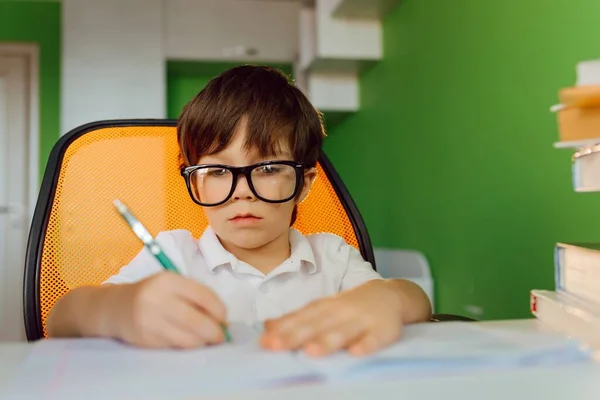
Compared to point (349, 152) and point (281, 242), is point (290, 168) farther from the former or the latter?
point (349, 152)

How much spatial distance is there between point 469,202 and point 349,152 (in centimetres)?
113

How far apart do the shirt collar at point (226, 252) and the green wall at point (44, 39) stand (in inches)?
108

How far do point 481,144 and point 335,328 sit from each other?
108 cm

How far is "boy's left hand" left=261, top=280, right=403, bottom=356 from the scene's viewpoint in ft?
1.11

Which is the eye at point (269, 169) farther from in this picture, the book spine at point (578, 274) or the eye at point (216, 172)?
the book spine at point (578, 274)

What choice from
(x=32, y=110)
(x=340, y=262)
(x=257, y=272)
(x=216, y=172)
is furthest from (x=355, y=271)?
(x=32, y=110)

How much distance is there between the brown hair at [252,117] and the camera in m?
0.74

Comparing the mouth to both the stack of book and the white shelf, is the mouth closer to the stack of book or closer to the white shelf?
the stack of book

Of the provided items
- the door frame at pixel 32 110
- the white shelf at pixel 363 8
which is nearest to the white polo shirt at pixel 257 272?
the white shelf at pixel 363 8

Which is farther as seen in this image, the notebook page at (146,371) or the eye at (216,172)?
the eye at (216,172)

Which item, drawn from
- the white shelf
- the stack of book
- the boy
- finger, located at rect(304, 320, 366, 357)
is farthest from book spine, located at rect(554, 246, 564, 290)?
the white shelf

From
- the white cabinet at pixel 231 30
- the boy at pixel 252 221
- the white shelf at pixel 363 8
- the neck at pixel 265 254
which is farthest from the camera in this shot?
the white cabinet at pixel 231 30

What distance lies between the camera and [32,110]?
3275 millimetres

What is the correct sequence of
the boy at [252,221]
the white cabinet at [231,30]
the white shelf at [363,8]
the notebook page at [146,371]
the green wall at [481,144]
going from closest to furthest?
the notebook page at [146,371] → the boy at [252,221] → the green wall at [481,144] → the white shelf at [363,8] → the white cabinet at [231,30]
